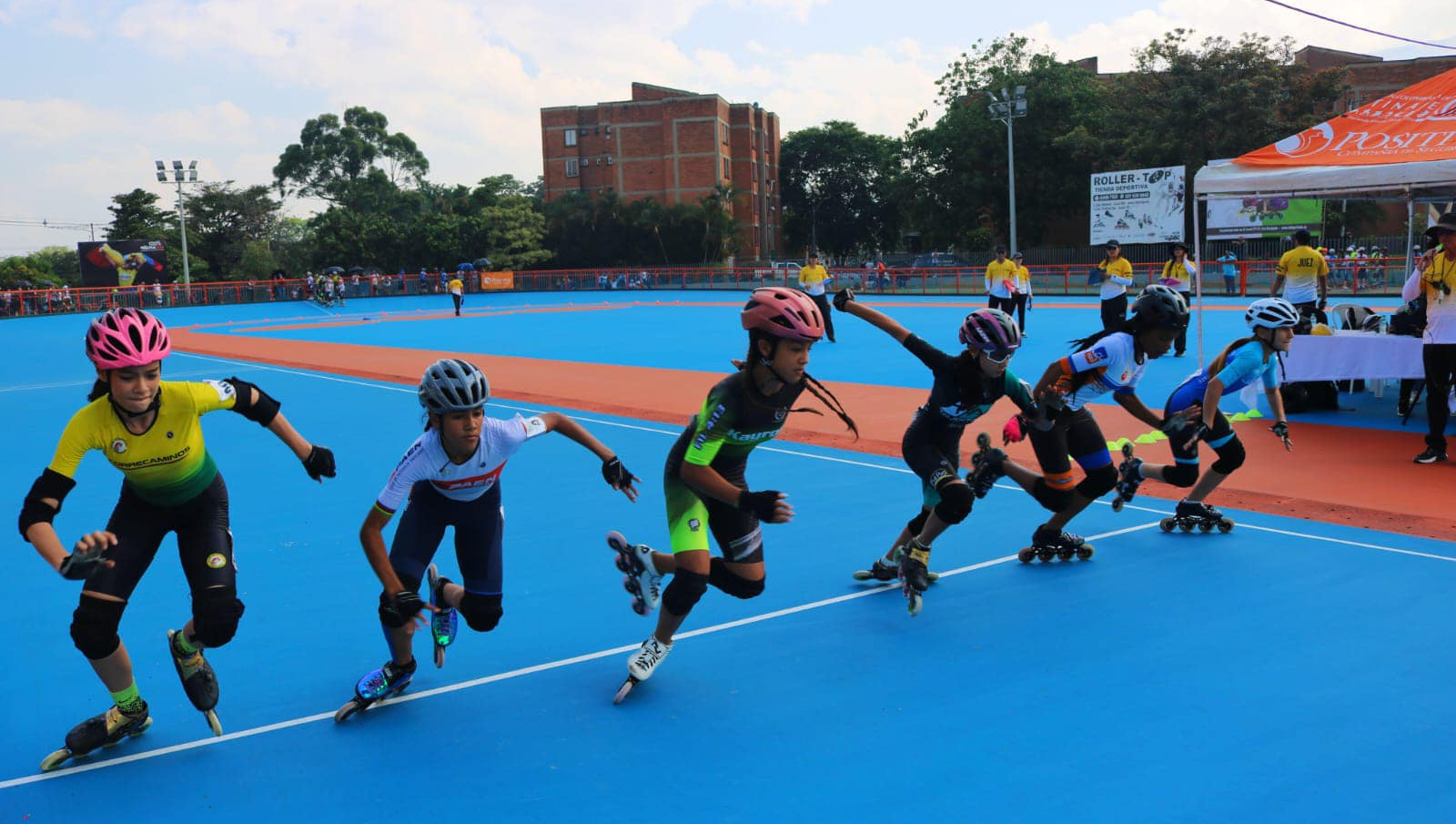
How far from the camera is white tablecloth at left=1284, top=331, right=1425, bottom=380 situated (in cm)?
1218

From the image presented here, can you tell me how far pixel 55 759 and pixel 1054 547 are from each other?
5.82m

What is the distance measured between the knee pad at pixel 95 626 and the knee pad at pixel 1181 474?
6.46m

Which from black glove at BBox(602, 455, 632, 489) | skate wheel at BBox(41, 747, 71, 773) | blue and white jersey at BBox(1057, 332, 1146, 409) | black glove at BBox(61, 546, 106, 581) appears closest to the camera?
black glove at BBox(61, 546, 106, 581)

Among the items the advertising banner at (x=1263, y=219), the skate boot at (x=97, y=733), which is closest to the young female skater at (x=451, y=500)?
the skate boot at (x=97, y=733)

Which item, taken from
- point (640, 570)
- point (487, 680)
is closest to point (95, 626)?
point (487, 680)

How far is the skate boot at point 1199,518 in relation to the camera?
26.0 ft

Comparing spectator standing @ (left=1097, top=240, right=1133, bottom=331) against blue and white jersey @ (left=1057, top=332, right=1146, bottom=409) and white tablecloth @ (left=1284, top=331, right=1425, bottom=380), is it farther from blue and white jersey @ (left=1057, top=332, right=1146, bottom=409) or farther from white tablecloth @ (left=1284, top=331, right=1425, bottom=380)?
blue and white jersey @ (left=1057, top=332, right=1146, bottom=409)

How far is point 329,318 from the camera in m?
44.7

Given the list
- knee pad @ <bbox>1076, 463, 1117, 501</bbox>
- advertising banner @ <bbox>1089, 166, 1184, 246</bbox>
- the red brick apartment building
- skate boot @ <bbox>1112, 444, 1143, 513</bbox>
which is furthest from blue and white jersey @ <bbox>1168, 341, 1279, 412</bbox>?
the red brick apartment building

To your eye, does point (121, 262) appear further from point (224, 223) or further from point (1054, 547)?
point (1054, 547)

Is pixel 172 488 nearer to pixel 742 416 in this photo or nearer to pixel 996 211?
pixel 742 416

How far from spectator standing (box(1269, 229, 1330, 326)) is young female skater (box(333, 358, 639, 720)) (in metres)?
14.0

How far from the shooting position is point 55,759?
15.3ft

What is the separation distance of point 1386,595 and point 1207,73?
167ft
